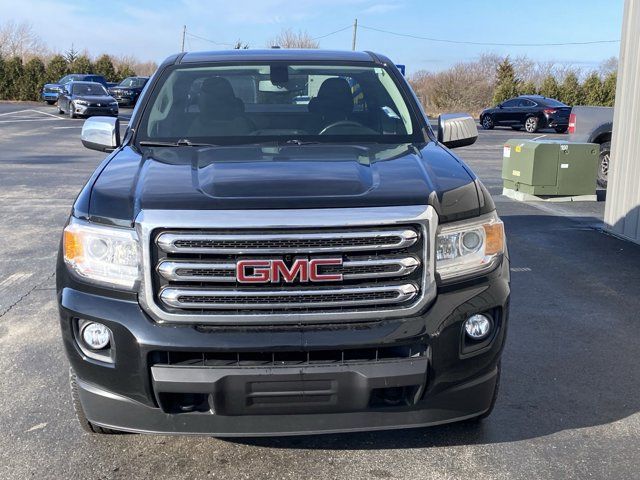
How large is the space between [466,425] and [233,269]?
5.09 ft

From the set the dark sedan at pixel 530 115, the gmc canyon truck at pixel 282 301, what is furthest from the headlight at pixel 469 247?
the dark sedan at pixel 530 115

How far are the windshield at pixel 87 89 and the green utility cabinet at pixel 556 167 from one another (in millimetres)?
23977

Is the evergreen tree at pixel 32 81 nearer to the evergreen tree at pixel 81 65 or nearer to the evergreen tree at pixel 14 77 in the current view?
the evergreen tree at pixel 14 77

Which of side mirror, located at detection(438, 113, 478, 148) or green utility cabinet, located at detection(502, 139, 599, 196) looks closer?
side mirror, located at detection(438, 113, 478, 148)

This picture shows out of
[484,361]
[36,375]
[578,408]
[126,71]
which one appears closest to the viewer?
[484,361]

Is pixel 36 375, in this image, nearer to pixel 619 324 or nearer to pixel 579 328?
pixel 579 328

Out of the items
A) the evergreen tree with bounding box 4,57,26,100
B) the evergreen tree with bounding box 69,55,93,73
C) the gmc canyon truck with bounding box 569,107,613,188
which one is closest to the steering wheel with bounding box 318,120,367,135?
the gmc canyon truck with bounding box 569,107,613,188

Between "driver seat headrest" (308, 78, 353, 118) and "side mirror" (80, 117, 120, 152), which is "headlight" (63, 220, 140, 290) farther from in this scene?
"driver seat headrest" (308, 78, 353, 118)

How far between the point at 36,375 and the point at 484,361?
269 cm

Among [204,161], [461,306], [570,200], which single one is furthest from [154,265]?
[570,200]

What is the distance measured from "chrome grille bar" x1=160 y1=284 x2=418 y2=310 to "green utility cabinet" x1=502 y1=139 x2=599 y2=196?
8.55 metres

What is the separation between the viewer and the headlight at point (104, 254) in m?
2.78

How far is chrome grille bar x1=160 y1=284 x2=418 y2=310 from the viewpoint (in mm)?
2748

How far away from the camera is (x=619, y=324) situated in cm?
527
